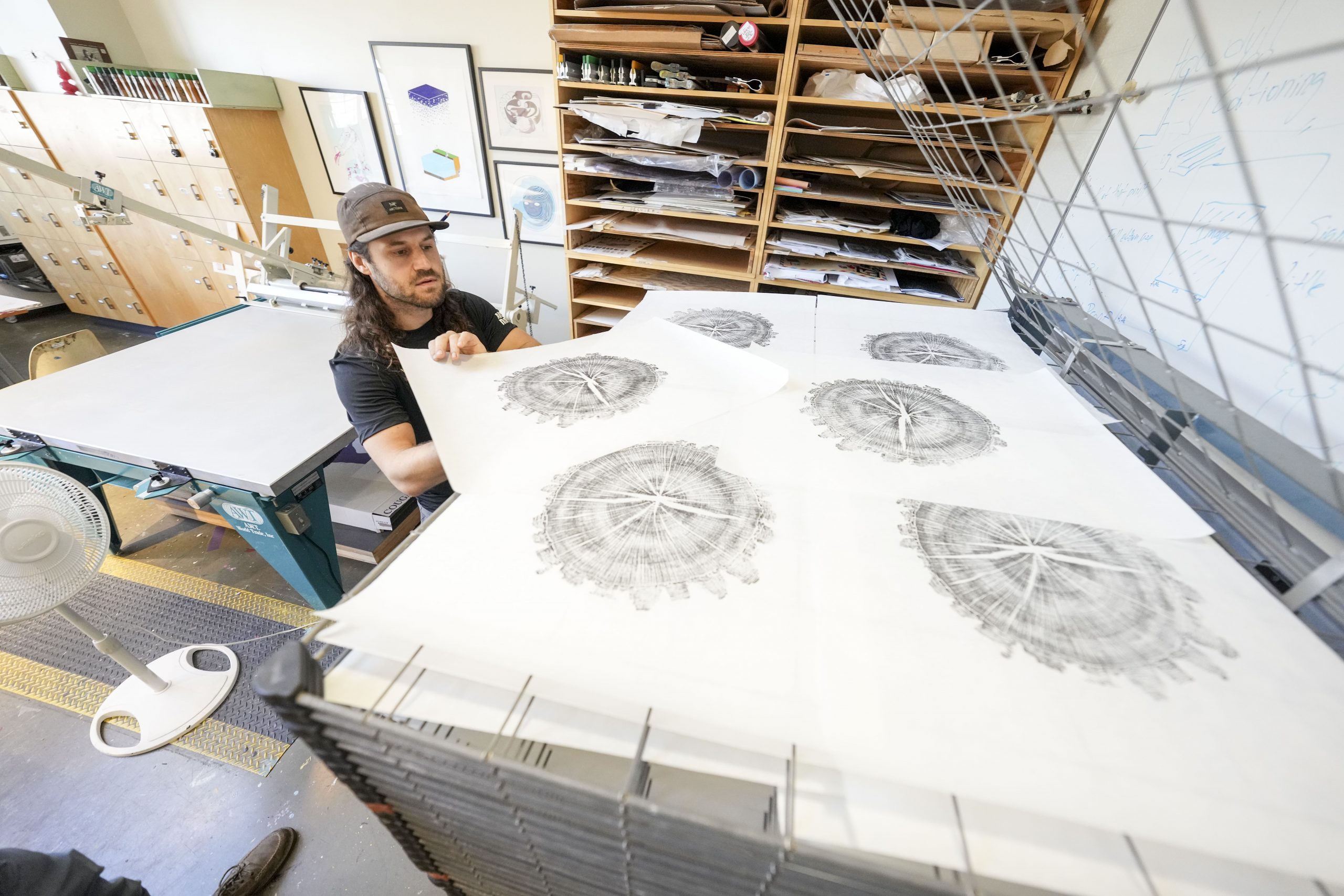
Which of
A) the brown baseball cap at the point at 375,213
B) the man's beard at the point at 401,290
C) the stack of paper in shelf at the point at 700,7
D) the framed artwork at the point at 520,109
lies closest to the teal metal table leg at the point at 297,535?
the man's beard at the point at 401,290

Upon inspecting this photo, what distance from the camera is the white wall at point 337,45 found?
222 cm

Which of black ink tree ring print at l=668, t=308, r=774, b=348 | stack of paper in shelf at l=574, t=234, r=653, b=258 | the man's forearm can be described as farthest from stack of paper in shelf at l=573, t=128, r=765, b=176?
the man's forearm

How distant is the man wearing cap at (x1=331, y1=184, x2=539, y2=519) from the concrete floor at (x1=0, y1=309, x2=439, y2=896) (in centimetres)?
74

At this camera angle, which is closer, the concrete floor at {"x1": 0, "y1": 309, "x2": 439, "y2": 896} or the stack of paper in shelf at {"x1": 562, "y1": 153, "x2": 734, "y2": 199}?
the concrete floor at {"x1": 0, "y1": 309, "x2": 439, "y2": 896}

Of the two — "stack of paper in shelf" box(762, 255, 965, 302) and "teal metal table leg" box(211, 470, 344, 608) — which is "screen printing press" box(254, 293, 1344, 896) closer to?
"teal metal table leg" box(211, 470, 344, 608)

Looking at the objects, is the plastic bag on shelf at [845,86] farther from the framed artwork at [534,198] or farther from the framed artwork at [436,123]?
the framed artwork at [436,123]

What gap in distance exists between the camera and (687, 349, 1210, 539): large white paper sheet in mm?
515

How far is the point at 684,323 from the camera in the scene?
96 cm

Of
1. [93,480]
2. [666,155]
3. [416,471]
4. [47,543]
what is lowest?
[93,480]

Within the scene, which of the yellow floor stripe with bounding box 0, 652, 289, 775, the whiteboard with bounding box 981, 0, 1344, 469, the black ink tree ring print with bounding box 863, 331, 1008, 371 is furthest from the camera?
the yellow floor stripe with bounding box 0, 652, 289, 775

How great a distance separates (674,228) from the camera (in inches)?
76.5

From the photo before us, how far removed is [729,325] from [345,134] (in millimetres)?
2882

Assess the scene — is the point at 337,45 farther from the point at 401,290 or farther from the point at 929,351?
the point at 929,351

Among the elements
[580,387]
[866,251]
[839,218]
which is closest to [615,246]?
[839,218]
